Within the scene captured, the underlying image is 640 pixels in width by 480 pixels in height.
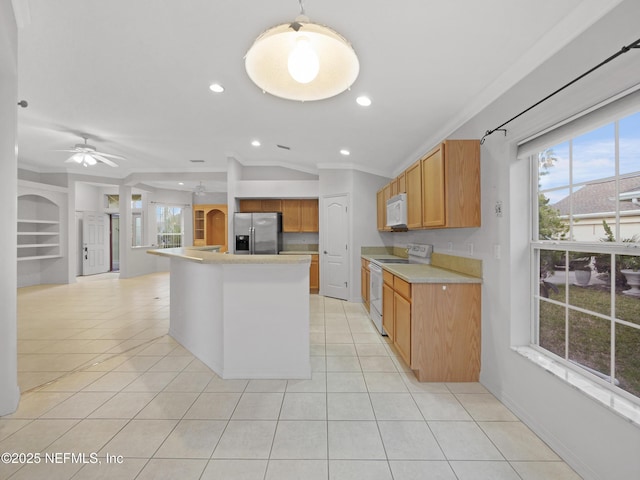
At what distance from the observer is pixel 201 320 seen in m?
2.73

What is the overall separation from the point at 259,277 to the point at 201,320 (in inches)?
35.6

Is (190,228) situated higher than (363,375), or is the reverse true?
(190,228)

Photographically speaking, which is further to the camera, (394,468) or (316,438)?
(316,438)

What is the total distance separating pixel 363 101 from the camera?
280 cm

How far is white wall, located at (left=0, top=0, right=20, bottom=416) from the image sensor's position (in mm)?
1798

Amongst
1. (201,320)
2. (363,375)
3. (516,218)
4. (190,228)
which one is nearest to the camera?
(516,218)

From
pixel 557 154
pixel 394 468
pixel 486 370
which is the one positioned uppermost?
pixel 557 154

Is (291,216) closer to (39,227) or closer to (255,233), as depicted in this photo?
(255,233)

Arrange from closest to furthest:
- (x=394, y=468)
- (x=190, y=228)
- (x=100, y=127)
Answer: (x=394, y=468)
(x=100, y=127)
(x=190, y=228)

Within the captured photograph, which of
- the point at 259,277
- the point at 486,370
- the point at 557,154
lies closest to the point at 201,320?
the point at 259,277

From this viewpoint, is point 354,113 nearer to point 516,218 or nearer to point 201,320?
point 516,218

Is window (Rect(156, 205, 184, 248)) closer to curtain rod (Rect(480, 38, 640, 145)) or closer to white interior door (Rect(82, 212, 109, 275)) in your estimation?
white interior door (Rect(82, 212, 109, 275))

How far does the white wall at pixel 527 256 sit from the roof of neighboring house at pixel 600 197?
0.37 metres

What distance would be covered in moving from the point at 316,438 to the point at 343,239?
3713mm
